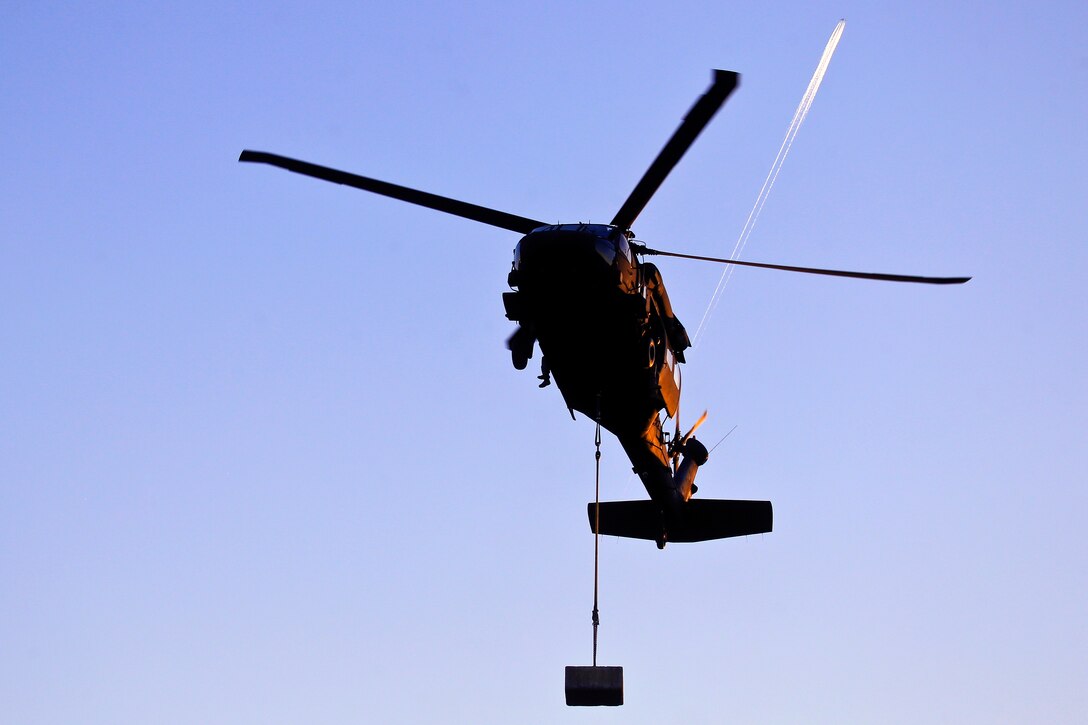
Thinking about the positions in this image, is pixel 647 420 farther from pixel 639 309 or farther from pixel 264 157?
pixel 264 157

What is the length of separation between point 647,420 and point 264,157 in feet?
20.1

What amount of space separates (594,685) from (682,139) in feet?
19.0

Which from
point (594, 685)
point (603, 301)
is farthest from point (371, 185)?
point (594, 685)

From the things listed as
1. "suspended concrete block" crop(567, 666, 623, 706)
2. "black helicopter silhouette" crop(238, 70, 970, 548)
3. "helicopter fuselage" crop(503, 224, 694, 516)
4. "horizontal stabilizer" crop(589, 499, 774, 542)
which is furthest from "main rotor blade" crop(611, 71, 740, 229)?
"horizontal stabilizer" crop(589, 499, 774, 542)

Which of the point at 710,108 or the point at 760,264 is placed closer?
the point at 710,108

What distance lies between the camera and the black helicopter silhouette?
50.0ft

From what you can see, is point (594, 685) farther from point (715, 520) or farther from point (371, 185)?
point (715, 520)

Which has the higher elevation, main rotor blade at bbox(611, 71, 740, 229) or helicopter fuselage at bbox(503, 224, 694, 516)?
main rotor blade at bbox(611, 71, 740, 229)

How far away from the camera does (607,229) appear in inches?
623

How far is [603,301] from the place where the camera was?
612 inches

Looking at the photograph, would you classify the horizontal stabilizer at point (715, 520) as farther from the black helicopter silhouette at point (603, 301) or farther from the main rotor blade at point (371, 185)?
the main rotor blade at point (371, 185)

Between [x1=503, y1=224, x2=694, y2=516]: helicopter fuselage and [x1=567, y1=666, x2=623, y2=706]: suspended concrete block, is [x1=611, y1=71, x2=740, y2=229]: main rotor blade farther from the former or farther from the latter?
[x1=567, y1=666, x2=623, y2=706]: suspended concrete block

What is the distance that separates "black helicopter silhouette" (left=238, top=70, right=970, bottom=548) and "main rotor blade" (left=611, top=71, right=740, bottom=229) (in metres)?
0.01

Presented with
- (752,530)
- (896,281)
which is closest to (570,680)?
(896,281)
